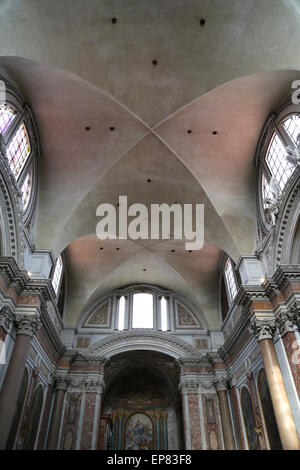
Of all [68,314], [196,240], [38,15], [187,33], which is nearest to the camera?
[38,15]

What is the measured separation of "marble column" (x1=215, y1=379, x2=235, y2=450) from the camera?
1369 centimetres

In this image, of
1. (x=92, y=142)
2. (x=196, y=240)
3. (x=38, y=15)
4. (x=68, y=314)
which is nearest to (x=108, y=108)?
(x=92, y=142)

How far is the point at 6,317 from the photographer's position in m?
9.70

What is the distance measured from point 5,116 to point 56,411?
1187 cm

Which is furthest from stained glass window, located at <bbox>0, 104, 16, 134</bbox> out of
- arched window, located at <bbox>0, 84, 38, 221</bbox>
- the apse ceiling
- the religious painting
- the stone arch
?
the religious painting

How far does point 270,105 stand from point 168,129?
11.9ft

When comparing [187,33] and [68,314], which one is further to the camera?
[68,314]

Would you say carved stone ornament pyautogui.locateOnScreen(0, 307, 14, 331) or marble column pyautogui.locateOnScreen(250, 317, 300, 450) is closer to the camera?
marble column pyautogui.locateOnScreen(250, 317, 300, 450)

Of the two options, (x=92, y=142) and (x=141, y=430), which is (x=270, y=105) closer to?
(x=92, y=142)

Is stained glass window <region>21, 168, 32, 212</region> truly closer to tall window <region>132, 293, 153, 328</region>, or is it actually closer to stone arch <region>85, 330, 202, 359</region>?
stone arch <region>85, 330, 202, 359</region>

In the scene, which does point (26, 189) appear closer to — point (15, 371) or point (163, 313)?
point (15, 371)

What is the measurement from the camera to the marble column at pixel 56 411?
13.2m

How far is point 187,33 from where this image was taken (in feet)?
32.7

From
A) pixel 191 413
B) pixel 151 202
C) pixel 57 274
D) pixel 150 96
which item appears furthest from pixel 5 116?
pixel 191 413
